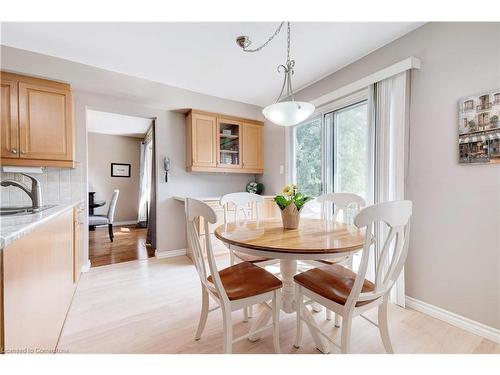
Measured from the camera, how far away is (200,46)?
2.12 meters

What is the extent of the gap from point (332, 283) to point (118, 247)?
11.7 ft

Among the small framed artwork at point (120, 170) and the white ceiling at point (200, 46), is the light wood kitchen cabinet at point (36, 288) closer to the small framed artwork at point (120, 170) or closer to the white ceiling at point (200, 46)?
the white ceiling at point (200, 46)

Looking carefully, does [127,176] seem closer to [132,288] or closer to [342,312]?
[132,288]

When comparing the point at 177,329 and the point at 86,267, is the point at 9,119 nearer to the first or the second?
the point at 86,267

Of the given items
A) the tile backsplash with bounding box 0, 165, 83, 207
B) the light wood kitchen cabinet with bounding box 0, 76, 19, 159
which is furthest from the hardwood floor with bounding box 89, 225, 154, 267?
the light wood kitchen cabinet with bounding box 0, 76, 19, 159

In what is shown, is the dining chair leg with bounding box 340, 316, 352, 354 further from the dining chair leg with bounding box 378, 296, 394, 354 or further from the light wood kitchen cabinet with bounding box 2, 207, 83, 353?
the light wood kitchen cabinet with bounding box 2, 207, 83, 353

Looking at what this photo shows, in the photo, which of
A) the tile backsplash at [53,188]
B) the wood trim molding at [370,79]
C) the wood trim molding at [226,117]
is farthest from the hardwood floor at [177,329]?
the wood trim molding at [226,117]

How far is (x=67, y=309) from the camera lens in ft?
5.75

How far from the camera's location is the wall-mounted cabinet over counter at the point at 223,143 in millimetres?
3189

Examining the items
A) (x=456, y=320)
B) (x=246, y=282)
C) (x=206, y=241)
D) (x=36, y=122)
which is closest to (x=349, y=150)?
(x=456, y=320)

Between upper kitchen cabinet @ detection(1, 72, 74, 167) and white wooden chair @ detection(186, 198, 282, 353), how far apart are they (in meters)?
1.93

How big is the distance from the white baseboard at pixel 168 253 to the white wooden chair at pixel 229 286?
188 centimetres

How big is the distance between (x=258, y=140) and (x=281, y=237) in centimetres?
267
